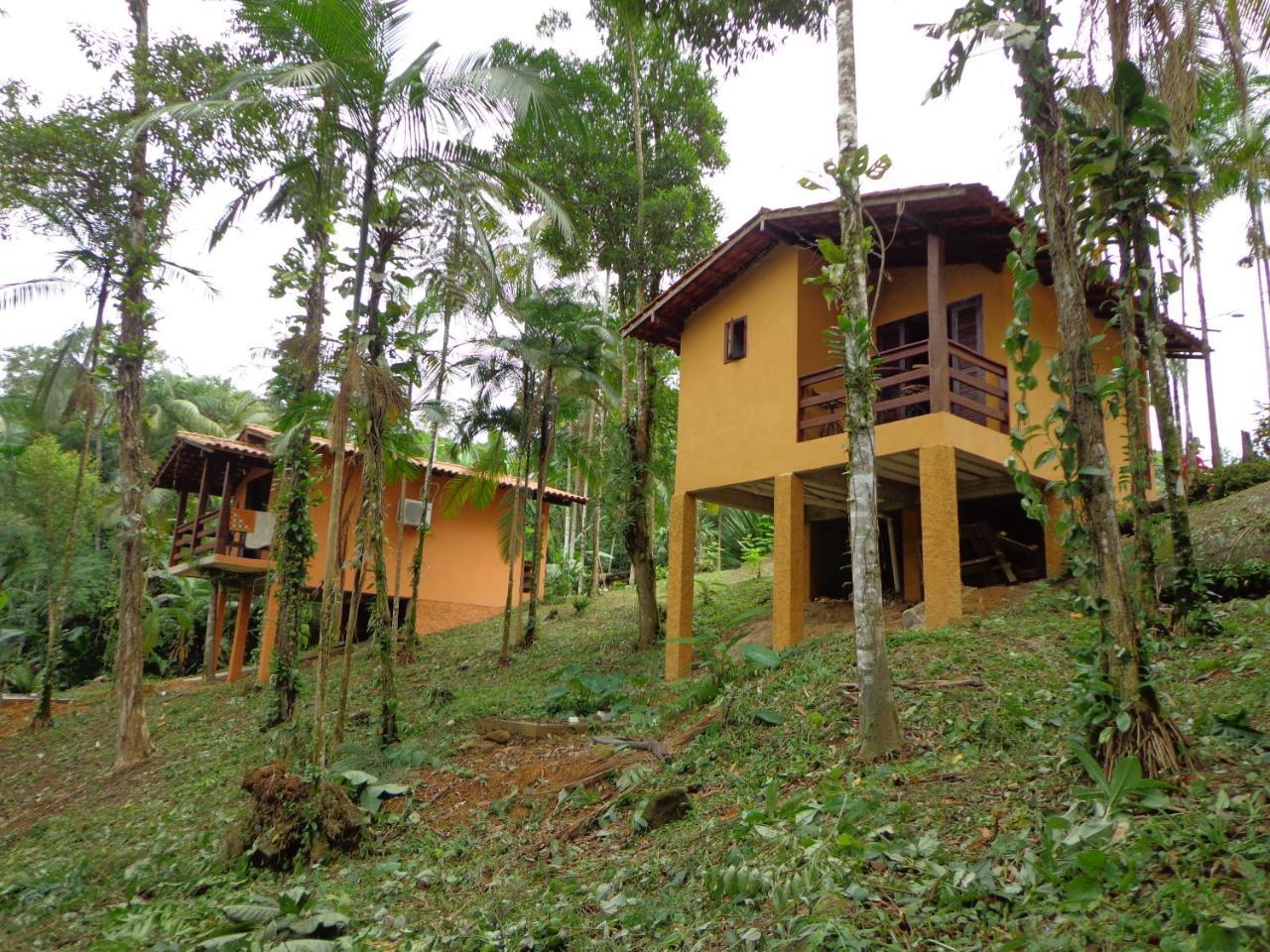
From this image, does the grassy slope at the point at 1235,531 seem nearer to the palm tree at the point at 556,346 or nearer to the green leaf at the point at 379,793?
the green leaf at the point at 379,793

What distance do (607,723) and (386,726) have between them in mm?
2644

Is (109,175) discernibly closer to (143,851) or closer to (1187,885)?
(143,851)

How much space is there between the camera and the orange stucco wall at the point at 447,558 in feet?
71.4

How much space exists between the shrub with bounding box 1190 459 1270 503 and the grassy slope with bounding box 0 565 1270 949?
4420mm

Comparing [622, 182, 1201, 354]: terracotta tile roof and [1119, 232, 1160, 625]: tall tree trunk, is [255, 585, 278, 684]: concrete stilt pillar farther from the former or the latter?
[1119, 232, 1160, 625]: tall tree trunk

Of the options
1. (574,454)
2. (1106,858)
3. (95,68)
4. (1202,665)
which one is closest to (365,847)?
(1106,858)

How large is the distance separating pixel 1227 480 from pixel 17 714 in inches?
991

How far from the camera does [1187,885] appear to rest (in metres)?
3.54

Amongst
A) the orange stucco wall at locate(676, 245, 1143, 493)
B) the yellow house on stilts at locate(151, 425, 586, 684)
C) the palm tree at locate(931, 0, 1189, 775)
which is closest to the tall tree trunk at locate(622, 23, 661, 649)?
the orange stucco wall at locate(676, 245, 1143, 493)

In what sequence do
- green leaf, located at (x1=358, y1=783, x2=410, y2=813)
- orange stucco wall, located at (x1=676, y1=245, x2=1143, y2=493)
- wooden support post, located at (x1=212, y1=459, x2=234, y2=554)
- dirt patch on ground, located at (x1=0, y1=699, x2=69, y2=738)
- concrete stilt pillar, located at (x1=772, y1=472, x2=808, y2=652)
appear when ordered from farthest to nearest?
1. wooden support post, located at (x1=212, y1=459, x2=234, y2=554)
2. dirt patch on ground, located at (x1=0, y1=699, x2=69, y2=738)
3. orange stucco wall, located at (x1=676, y1=245, x2=1143, y2=493)
4. concrete stilt pillar, located at (x1=772, y1=472, x2=808, y2=652)
5. green leaf, located at (x1=358, y1=783, x2=410, y2=813)

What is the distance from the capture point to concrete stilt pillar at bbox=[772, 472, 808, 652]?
11273 mm

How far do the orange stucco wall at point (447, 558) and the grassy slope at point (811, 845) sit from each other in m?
10.7

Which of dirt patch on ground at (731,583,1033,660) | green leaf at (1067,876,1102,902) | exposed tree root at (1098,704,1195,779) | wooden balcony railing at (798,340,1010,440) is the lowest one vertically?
green leaf at (1067,876,1102,902)

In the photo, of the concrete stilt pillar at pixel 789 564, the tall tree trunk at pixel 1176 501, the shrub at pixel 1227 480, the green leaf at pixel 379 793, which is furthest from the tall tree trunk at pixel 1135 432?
the green leaf at pixel 379 793
